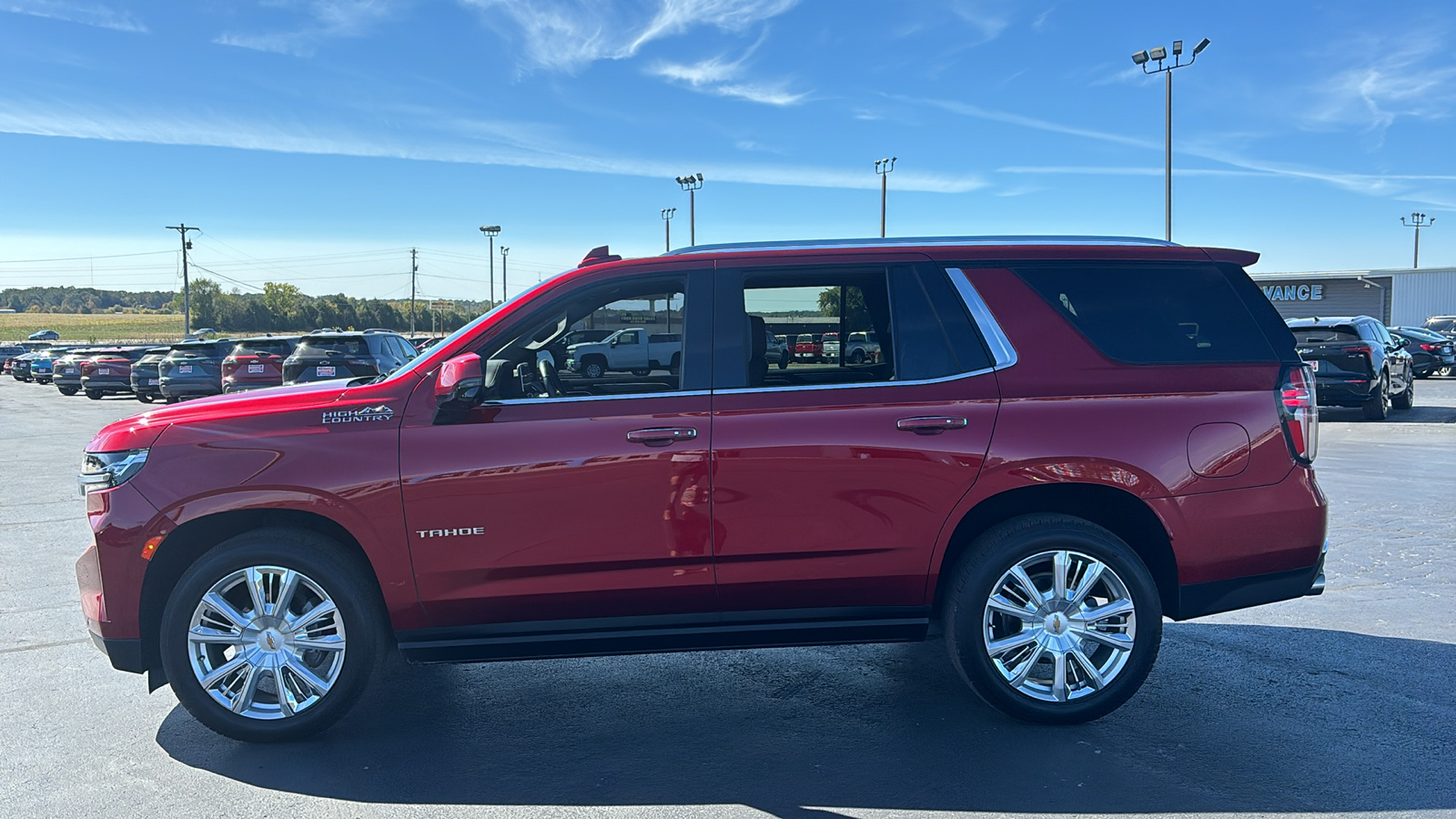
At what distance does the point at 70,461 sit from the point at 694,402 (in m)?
12.1

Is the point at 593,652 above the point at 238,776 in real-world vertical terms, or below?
above

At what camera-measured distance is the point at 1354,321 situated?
15.6 m

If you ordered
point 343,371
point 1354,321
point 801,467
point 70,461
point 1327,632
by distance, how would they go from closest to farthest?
point 801,467
point 1327,632
point 70,461
point 1354,321
point 343,371

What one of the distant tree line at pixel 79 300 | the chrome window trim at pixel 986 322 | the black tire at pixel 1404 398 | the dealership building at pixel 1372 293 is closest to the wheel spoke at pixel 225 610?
the chrome window trim at pixel 986 322

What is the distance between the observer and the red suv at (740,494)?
12.7ft

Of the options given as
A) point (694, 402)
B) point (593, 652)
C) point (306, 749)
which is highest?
point (694, 402)

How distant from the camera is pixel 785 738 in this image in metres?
4.00

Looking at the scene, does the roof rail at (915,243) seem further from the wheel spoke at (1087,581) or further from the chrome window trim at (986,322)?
the wheel spoke at (1087,581)

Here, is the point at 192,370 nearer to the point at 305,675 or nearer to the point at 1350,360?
the point at 305,675

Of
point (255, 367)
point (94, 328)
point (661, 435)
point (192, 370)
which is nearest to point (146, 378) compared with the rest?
point (192, 370)

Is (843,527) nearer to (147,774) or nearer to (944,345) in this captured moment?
(944,345)

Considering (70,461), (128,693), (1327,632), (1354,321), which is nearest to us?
(128,693)

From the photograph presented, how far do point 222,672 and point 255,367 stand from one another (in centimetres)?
1811

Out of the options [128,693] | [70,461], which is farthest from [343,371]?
[128,693]
